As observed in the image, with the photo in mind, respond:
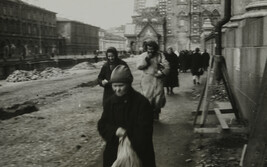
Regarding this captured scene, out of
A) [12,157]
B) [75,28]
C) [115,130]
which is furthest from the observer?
[75,28]

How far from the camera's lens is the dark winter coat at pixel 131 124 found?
2.84 meters

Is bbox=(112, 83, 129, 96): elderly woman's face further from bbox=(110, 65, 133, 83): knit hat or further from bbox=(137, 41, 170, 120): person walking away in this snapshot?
bbox=(137, 41, 170, 120): person walking away

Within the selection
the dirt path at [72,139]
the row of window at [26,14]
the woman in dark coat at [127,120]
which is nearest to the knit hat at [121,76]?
the woman in dark coat at [127,120]

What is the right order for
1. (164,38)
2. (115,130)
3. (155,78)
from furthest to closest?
1. (164,38)
2. (155,78)
3. (115,130)

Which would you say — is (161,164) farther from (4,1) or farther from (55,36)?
(55,36)

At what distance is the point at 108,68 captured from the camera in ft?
20.8

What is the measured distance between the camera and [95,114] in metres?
9.52

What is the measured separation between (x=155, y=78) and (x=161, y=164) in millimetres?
2632

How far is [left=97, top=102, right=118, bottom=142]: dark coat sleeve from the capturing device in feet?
9.53

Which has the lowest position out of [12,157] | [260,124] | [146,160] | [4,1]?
[12,157]

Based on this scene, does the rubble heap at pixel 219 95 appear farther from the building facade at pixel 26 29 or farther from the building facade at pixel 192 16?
the building facade at pixel 192 16

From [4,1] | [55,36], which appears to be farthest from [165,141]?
[55,36]

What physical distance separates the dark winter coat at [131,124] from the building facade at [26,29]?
4877 cm

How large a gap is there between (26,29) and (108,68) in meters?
62.2
